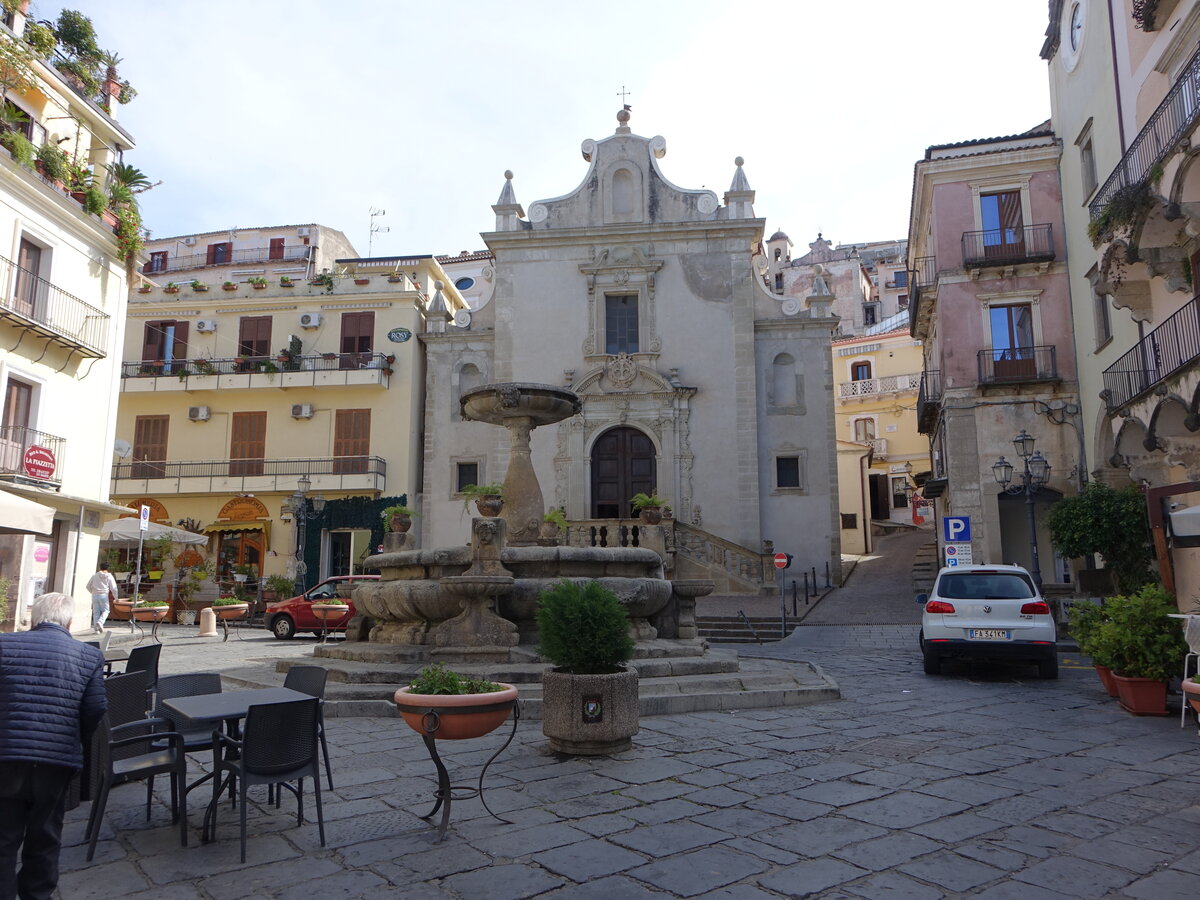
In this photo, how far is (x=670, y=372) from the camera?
2844 cm

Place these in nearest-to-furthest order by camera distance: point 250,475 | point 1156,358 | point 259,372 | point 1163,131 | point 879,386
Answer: point 1163,131 → point 1156,358 → point 250,475 → point 259,372 → point 879,386

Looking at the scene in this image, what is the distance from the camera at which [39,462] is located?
19.1 m

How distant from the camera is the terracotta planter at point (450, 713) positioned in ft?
17.1

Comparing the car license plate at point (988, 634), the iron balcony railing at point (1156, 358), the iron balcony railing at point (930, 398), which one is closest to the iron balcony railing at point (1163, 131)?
the iron balcony railing at point (1156, 358)

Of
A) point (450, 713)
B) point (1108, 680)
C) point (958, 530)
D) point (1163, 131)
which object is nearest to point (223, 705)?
point (450, 713)

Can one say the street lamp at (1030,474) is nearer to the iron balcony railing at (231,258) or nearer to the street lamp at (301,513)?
the street lamp at (301,513)

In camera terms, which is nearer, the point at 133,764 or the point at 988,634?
the point at 133,764

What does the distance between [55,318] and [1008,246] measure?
22.9 metres

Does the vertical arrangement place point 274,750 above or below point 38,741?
below

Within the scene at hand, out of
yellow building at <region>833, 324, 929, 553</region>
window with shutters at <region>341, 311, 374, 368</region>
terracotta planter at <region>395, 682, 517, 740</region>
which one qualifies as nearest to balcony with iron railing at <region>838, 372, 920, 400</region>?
yellow building at <region>833, 324, 929, 553</region>

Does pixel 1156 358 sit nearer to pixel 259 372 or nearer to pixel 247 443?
pixel 259 372

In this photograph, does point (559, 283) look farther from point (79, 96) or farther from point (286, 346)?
point (79, 96)

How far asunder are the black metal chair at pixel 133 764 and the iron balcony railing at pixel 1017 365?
21.1 metres

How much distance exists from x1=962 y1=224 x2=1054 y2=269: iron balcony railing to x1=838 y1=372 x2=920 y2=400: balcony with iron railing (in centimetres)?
2142
